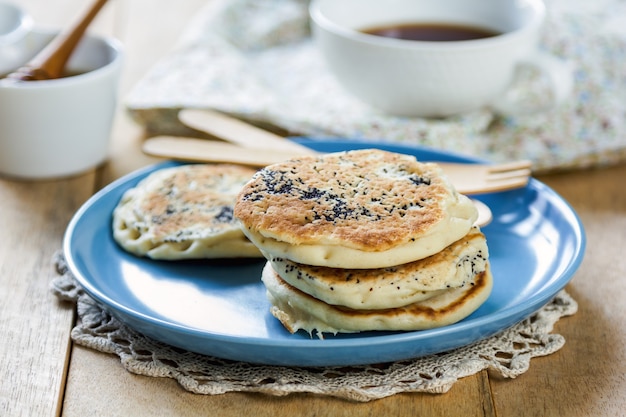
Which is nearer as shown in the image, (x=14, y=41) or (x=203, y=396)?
(x=203, y=396)

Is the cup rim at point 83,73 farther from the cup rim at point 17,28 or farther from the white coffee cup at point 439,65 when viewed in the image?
the white coffee cup at point 439,65

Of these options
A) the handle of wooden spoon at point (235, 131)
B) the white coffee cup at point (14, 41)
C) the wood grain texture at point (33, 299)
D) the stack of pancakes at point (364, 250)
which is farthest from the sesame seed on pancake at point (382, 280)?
the white coffee cup at point (14, 41)

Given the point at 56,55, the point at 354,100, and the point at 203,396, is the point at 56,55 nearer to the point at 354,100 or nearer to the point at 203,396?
the point at 354,100

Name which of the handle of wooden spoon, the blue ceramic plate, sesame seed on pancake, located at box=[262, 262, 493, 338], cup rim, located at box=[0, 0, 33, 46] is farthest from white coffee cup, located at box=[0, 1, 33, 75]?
sesame seed on pancake, located at box=[262, 262, 493, 338]

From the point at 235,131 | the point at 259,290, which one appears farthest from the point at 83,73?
the point at 259,290

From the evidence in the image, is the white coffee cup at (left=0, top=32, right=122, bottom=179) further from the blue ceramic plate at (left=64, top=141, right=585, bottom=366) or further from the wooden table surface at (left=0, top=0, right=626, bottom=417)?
the blue ceramic plate at (left=64, top=141, right=585, bottom=366)
